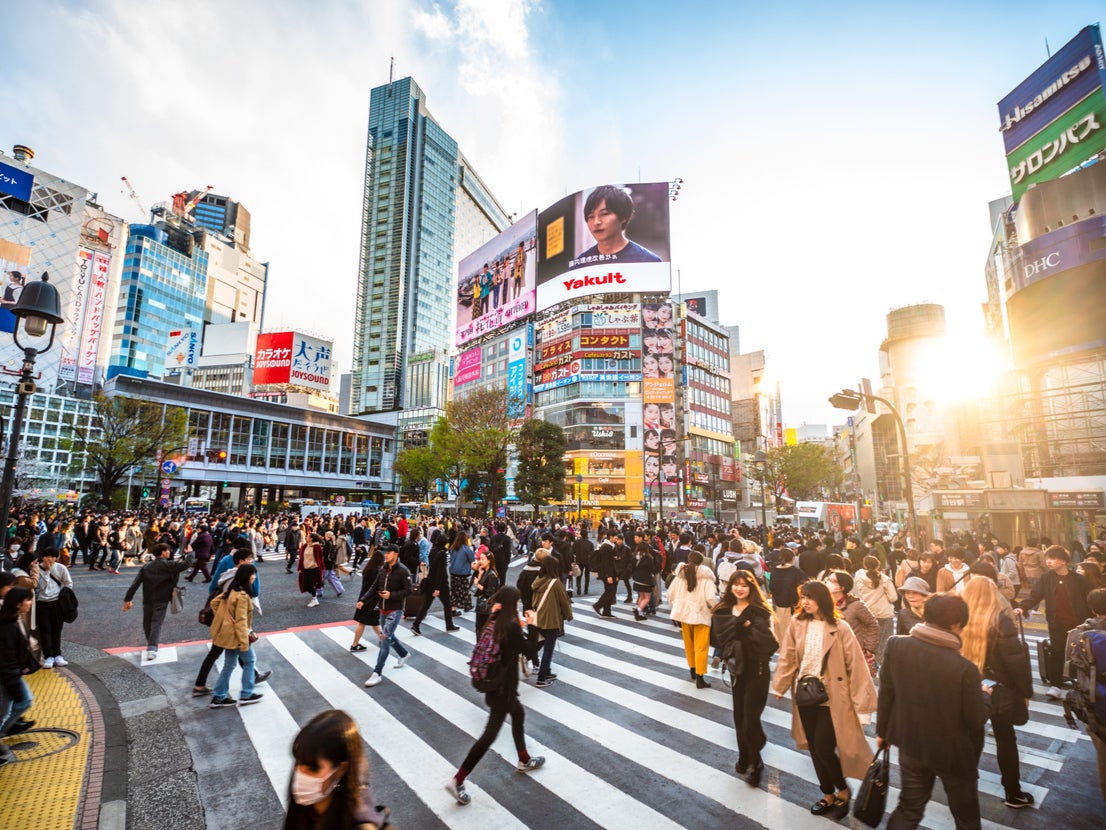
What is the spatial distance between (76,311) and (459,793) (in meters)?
69.5

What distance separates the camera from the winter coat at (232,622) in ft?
20.3

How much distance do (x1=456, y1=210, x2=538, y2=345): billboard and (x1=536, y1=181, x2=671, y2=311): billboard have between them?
4.27 m

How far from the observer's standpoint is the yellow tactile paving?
12.7 feet

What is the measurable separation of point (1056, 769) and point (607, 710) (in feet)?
14.1

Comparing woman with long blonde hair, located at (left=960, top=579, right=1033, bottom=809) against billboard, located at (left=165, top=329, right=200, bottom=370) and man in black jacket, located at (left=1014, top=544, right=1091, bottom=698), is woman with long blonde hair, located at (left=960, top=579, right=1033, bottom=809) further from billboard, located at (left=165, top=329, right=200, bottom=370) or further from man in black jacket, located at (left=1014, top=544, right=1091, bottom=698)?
billboard, located at (left=165, top=329, right=200, bottom=370)

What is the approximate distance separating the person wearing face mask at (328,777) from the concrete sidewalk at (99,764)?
300 centimetres

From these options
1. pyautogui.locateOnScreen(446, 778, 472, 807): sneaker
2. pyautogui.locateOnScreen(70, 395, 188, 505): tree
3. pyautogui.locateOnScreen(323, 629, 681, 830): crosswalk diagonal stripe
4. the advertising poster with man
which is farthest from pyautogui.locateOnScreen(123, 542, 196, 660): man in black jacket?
the advertising poster with man

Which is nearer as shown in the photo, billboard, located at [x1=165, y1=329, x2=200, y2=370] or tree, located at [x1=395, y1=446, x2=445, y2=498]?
tree, located at [x1=395, y1=446, x2=445, y2=498]

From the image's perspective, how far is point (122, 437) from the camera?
103ft

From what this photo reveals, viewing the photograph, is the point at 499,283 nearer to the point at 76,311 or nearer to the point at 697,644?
the point at 76,311

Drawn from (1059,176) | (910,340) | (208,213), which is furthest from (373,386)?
(1059,176)

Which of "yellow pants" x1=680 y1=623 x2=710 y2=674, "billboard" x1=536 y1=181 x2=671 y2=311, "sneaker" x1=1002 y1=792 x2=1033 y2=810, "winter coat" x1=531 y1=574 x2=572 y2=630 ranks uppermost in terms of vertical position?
"billboard" x1=536 y1=181 x2=671 y2=311

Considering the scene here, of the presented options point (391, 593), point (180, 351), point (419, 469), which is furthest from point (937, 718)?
point (180, 351)

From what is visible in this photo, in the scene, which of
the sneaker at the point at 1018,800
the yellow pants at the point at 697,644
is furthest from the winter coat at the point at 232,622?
the sneaker at the point at 1018,800
